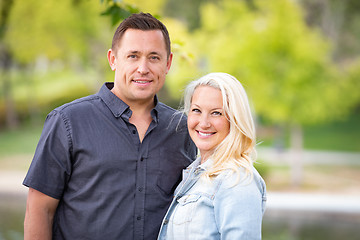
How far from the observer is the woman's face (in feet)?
6.57

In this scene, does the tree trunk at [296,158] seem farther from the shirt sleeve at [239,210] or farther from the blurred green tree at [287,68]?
the shirt sleeve at [239,210]

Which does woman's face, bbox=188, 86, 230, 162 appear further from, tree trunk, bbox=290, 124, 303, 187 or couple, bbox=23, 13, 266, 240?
tree trunk, bbox=290, 124, 303, 187

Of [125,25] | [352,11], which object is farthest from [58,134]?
[352,11]

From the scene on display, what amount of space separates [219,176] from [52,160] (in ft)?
→ 2.40

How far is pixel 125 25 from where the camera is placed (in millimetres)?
2072

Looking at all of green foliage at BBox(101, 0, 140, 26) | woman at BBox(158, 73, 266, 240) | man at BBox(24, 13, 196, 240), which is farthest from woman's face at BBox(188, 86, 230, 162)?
green foliage at BBox(101, 0, 140, 26)

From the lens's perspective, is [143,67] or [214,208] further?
[143,67]

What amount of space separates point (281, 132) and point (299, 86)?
722cm

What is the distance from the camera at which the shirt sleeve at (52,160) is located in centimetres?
193

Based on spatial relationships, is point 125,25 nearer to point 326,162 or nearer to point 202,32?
point 326,162

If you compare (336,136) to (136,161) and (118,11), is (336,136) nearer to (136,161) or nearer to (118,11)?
(118,11)

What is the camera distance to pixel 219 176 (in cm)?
190

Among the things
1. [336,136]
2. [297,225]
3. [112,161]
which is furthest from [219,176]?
[336,136]

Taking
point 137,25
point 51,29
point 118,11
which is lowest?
point 137,25
